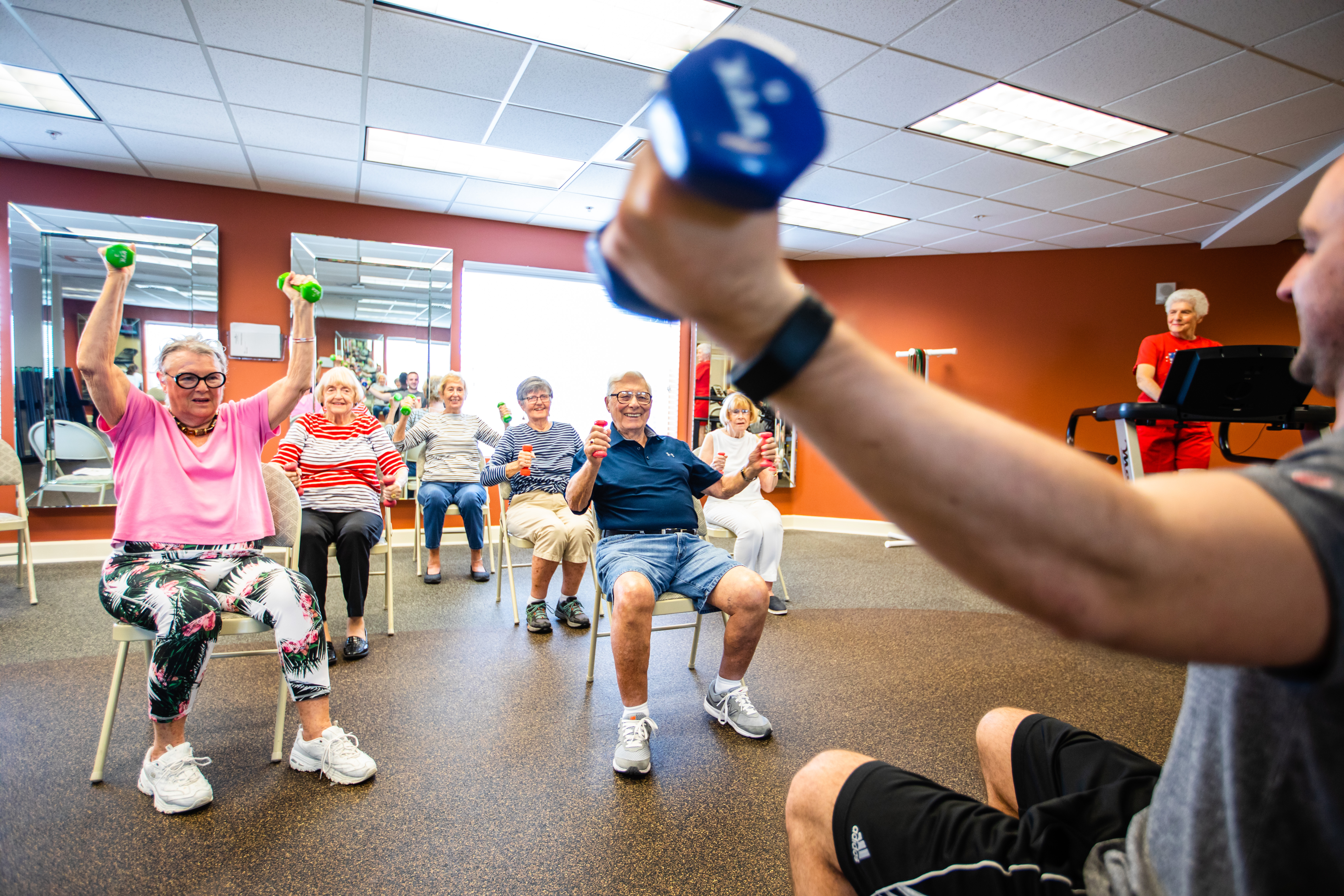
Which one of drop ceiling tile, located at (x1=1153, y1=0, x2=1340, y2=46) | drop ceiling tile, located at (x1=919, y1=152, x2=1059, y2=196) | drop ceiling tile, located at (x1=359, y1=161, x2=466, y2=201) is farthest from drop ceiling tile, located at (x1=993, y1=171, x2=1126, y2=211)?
drop ceiling tile, located at (x1=359, y1=161, x2=466, y2=201)

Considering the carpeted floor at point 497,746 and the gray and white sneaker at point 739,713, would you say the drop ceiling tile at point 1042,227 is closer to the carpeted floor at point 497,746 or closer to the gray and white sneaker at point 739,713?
the carpeted floor at point 497,746

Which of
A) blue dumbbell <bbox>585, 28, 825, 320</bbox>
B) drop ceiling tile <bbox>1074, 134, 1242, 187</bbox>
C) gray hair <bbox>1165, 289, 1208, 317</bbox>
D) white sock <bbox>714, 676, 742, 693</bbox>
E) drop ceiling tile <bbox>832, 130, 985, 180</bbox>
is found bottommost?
white sock <bbox>714, 676, 742, 693</bbox>

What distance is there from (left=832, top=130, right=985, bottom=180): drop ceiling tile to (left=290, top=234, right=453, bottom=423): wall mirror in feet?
10.5

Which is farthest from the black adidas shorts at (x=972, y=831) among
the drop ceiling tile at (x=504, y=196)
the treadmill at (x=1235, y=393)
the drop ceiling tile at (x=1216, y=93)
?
the drop ceiling tile at (x=504, y=196)

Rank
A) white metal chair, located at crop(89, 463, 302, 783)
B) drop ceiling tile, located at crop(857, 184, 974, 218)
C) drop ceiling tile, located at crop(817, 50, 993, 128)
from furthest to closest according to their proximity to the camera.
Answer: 1. drop ceiling tile, located at crop(857, 184, 974, 218)
2. drop ceiling tile, located at crop(817, 50, 993, 128)
3. white metal chair, located at crop(89, 463, 302, 783)

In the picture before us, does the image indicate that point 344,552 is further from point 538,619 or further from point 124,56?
point 124,56

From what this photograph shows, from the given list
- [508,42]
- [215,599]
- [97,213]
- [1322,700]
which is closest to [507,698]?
[215,599]

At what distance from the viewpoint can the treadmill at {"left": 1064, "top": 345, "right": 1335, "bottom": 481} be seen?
250cm

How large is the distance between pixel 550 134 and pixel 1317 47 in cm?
351

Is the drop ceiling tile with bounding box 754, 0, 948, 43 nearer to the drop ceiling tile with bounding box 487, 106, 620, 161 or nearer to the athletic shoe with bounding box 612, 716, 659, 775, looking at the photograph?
the drop ceiling tile with bounding box 487, 106, 620, 161

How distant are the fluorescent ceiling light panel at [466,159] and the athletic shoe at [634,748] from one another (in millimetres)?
3461

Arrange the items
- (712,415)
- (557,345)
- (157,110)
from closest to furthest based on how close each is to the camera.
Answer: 1. (157,110)
2. (557,345)
3. (712,415)

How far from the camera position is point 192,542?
1904 mm

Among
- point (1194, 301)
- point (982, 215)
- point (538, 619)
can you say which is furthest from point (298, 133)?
point (1194, 301)
